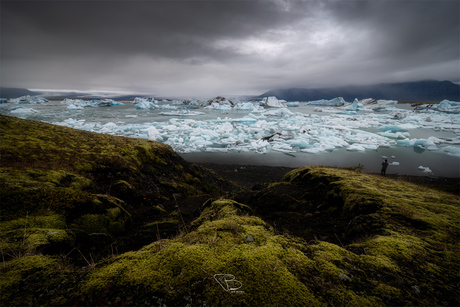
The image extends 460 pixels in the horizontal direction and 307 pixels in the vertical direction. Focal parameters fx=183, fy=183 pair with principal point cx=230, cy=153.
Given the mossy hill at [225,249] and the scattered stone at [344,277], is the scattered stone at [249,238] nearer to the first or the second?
the mossy hill at [225,249]

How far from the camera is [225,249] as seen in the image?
2.62 m

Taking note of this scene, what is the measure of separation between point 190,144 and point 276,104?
97658 mm

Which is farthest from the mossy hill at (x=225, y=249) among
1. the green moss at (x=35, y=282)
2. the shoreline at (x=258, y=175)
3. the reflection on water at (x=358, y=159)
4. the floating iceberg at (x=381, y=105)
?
the floating iceberg at (x=381, y=105)

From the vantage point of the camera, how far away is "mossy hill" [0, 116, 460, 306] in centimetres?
197

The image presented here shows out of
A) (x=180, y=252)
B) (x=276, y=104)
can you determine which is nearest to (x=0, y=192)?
(x=180, y=252)

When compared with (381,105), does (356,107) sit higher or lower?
lower

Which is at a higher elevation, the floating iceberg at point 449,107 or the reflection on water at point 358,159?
the floating iceberg at point 449,107

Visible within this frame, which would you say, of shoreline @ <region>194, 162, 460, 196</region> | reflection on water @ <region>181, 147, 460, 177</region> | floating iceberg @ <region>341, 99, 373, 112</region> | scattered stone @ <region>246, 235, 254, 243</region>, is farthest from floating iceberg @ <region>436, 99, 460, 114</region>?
scattered stone @ <region>246, 235, 254, 243</region>

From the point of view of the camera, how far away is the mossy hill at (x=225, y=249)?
197cm

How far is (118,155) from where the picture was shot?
9.34 m

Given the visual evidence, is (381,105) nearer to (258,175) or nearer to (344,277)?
(258,175)

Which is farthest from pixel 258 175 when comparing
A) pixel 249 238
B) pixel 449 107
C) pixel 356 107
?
pixel 449 107

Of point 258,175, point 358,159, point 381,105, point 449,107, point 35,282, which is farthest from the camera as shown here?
point 381,105

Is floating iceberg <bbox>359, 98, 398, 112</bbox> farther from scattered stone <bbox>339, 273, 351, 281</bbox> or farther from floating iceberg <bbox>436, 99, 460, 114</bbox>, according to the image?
scattered stone <bbox>339, 273, 351, 281</bbox>
